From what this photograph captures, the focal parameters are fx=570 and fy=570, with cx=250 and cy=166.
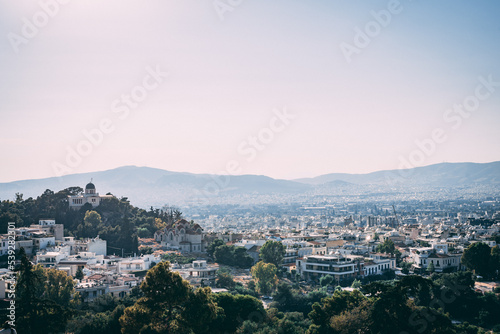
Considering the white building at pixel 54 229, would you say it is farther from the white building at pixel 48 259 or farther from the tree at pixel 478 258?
the tree at pixel 478 258

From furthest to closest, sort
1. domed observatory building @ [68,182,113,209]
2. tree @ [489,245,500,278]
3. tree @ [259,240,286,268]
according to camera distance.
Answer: domed observatory building @ [68,182,113,209], tree @ [259,240,286,268], tree @ [489,245,500,278]

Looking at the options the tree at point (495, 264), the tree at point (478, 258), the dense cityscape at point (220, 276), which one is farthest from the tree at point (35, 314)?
the tree at point (495, 264)

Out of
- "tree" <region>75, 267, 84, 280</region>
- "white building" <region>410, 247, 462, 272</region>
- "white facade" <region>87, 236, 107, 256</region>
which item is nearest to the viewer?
"tree" <region>75, 267, 84, 280</region>

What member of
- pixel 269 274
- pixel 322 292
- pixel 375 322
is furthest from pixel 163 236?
pixel 375 322

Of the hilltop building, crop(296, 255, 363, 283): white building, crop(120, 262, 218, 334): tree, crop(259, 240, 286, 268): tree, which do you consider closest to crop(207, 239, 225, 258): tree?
the hilltop building

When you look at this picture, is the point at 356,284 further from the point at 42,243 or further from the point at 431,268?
the point at 42,243

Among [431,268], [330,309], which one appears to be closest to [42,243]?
[330,309]

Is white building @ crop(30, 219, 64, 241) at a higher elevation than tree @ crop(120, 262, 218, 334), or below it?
higher

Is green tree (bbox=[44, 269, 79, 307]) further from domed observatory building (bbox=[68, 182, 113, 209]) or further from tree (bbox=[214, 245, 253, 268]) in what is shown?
domed observatory building (bbox=[68, 182, 113, 209])
